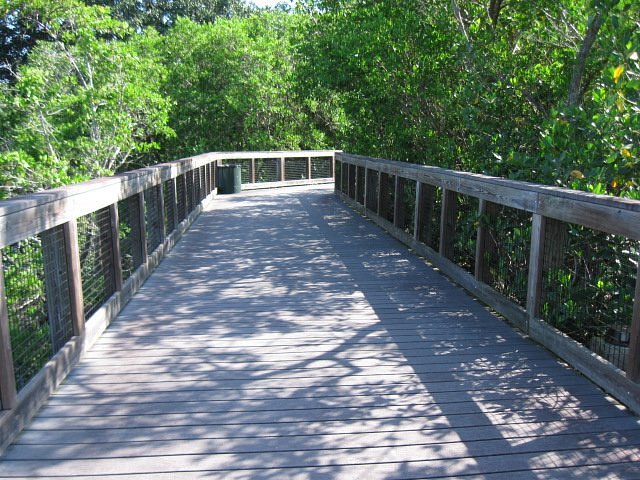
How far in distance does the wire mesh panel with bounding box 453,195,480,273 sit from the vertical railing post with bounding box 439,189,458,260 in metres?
0.08

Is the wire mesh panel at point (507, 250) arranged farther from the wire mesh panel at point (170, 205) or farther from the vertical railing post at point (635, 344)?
the wire mesh panel at point (170, 205)

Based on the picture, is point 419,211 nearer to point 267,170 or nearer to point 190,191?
point 190,191

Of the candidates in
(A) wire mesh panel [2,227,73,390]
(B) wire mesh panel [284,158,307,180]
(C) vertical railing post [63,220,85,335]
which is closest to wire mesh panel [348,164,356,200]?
(B) wire mesh panel [284,158,307,180]

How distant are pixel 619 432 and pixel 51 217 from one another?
309cm

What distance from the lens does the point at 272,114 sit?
888 inches

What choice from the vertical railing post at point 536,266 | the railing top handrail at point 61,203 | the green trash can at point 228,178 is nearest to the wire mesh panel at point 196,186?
the green trash can at point 228,178

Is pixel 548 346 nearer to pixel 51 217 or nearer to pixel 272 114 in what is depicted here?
pixel 51 217

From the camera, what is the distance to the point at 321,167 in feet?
59.2

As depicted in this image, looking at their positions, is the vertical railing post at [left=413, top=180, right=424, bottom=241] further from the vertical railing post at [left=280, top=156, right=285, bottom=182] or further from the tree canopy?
the vertical railing post at [left=280, top=156, right=285, bottom=182]

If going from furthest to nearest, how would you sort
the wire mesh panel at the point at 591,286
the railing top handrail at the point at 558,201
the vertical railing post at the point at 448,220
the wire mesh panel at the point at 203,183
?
the wire mesh panel at the point at 203,183
the vertical railing post at the point at 448,220
the wire mesh panel at the point at 591,286
the railing top handrail at the point at 558,201

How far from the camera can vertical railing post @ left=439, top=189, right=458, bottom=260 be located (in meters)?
6.05

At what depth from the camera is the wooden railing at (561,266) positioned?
10.8 ft

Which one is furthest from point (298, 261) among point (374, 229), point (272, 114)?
point (272, 114)

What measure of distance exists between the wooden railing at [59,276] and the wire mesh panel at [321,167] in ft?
38.4
